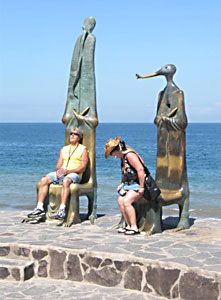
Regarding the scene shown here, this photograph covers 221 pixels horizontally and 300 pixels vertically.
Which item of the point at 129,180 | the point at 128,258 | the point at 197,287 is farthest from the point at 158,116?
the point at 197,287

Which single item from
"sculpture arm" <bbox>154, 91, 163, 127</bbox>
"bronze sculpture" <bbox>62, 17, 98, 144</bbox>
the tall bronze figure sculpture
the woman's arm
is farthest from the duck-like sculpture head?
the woman's arm

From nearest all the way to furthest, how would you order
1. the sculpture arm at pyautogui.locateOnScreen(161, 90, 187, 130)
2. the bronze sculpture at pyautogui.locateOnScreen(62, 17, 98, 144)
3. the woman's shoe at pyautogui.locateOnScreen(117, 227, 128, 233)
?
the woman's shoe at pyautogui.locateOnScreen(117, 227, 128, 233)
the sculpture arm at pyautogui.locateOnScreen(161, 90, 187, 130)
the bronze sculpture at pyautogui.locateOnScreen(62, 17, 98, 144)

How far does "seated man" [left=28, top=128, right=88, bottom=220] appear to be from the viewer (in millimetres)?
8682

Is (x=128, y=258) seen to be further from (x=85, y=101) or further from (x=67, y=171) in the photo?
(x=85, y=101)

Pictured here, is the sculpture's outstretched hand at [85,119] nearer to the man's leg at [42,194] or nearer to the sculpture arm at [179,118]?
the man's leg at [42,194]

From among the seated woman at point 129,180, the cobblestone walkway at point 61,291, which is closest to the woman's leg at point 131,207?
the seated woman at point 129,180

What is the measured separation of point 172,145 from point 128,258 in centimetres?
247

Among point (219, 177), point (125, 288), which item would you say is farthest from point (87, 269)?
point (219, 177)

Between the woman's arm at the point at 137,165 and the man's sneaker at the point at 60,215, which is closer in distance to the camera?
the woman's arm at the point at 137,165

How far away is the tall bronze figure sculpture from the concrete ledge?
2.02 feet

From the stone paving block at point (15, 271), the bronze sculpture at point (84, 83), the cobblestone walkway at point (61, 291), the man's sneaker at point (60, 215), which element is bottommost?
the cobblestone walkway at point (61, 291)

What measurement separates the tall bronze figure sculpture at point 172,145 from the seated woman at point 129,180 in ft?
1.73

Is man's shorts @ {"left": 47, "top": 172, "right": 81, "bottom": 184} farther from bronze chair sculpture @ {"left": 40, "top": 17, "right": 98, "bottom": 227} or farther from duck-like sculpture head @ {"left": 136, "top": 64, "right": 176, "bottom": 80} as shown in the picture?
duck-like sculpture head @ {"left": 136, "top": 64, "right": 176, "bottom": 80}

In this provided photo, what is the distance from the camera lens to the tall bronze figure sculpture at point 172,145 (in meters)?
8.30
